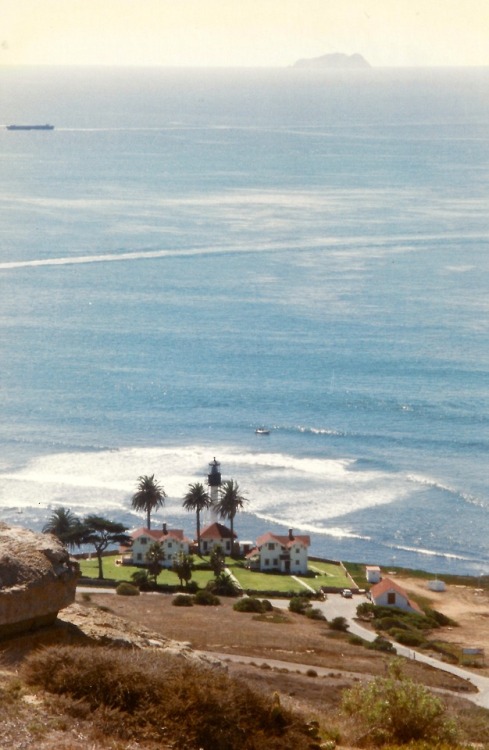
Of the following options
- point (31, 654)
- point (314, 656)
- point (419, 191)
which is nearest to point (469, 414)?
point (314, 656)

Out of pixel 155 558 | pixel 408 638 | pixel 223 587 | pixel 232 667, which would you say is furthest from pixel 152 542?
pixel 232 667

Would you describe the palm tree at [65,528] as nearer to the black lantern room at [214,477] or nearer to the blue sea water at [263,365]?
the blue sea water at [263,365]

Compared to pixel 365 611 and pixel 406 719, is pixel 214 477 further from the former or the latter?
pixel 406 719

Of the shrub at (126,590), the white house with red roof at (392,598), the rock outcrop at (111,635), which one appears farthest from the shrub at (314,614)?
the rock outcrop at (111,635)

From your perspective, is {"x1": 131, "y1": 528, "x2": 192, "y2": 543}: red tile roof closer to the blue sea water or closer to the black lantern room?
the black lantern room

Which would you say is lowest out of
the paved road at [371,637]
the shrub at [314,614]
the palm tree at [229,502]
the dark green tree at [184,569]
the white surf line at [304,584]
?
the paved road at [371,637]

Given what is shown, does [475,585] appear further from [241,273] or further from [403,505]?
[241,273]
